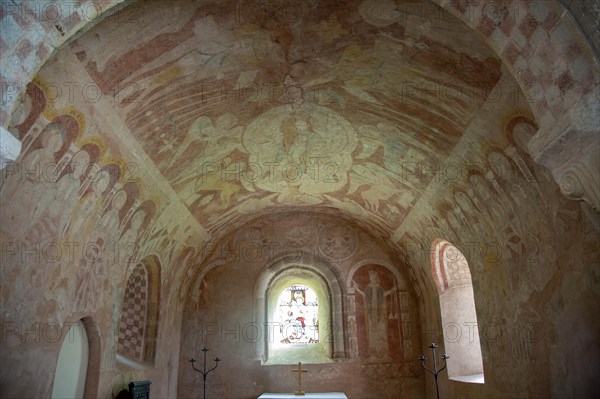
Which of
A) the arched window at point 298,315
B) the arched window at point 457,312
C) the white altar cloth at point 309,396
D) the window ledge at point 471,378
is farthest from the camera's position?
the arched window at point 298,315

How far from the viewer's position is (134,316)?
10453 mm

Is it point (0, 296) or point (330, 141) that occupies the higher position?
point (330, 141)

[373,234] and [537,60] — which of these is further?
[373,234]

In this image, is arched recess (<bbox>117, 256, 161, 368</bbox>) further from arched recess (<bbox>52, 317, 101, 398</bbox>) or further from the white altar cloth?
the white altar cloth

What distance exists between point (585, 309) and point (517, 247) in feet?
5.48

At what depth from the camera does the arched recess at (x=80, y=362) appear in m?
7.68

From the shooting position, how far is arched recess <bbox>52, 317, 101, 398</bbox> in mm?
7680

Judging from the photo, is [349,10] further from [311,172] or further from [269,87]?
[311,172]

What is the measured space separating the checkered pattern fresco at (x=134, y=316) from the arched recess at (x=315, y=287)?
3.24 meters

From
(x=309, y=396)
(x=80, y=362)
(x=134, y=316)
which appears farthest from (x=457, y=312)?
(x=80, y=362)

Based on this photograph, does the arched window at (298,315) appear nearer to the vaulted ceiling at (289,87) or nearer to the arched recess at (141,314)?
the arched recess at (141,314)

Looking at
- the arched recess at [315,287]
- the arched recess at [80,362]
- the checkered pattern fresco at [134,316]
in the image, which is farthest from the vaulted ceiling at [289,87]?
the arched recess at [315,287]

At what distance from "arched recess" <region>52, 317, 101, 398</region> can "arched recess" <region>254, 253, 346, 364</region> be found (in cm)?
504

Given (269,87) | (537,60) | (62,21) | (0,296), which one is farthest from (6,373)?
(537,60)
